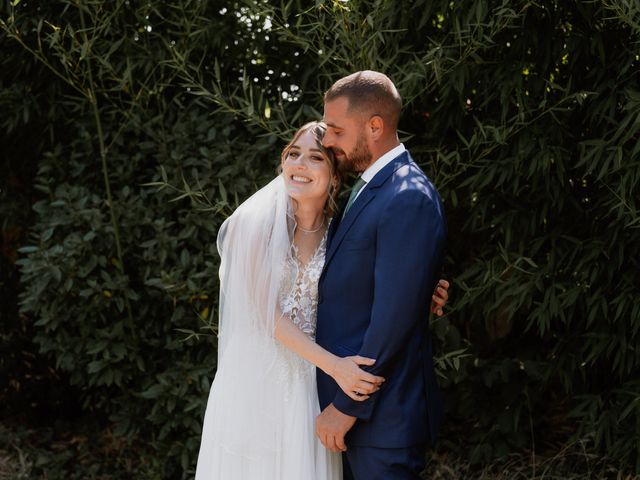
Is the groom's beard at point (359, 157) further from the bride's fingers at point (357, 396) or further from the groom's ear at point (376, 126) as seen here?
the bride's fingers at point (357, 396)

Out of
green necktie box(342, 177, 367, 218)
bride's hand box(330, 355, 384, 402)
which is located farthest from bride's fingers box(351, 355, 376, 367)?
green necktie box(342, 177, 367, 218)

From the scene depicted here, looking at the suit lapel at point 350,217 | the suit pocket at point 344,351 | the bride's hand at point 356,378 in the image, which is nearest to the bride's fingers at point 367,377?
the bride's hand at point 356,378

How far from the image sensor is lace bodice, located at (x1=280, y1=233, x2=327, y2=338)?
2689 millimetres

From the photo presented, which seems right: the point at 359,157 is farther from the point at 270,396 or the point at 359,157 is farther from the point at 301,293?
the point at 270,396

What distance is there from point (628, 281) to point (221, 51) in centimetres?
205

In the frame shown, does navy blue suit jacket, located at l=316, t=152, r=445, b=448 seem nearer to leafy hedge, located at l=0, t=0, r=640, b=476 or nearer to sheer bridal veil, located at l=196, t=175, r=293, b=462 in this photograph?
sheer bridal veil, located at l=196, t=175, r=293, b=462

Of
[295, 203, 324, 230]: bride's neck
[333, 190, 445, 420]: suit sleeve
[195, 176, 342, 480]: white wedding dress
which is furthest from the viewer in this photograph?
[295, 203, 324, 230]: bride's neck

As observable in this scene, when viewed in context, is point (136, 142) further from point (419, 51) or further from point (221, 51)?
point (419, 51)

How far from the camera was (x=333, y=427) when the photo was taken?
2.50m

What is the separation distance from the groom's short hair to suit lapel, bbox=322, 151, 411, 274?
0.12 meters

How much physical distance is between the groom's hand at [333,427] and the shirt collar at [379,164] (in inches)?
26.0

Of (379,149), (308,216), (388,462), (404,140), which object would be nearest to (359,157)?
(379,149)

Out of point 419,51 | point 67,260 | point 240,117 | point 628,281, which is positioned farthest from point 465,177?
point 67,260

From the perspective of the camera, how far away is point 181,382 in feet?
13.0
